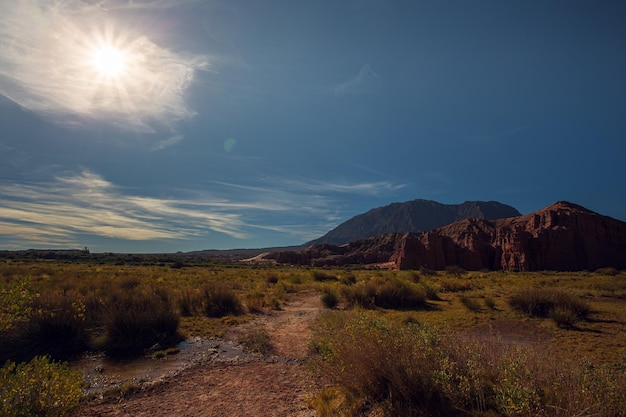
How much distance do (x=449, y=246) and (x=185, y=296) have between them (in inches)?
2934

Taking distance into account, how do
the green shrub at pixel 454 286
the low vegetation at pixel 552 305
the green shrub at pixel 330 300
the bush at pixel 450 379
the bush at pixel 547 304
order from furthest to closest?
the green shrub at pixel 454 286 < the green shrub at pixel 330 300 < the bush at pixel 547 304 < the low vegetation at pixel 552 305 < the bush at pixel 450 379

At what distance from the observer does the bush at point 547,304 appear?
1294 cm

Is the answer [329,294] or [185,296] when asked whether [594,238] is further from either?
[185,296]

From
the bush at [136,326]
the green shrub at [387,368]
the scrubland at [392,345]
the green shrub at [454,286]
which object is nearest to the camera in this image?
the scrubland at [392,345]

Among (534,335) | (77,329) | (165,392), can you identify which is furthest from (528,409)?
(77,329)

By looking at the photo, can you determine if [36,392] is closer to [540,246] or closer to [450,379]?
[450,379]

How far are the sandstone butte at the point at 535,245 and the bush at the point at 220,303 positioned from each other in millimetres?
61987

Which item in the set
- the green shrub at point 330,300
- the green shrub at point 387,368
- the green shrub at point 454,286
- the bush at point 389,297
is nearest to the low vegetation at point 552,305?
the bush at point 389,297

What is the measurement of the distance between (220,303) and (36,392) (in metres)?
12.6

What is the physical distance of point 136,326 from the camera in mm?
10805

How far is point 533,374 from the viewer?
4.20 m

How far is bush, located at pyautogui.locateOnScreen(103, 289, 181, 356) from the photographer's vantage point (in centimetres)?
1035

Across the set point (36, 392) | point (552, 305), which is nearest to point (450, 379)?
point (36, 392)

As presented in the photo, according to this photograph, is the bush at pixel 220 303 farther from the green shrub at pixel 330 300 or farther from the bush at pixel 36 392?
the bush at pixel 36 392
